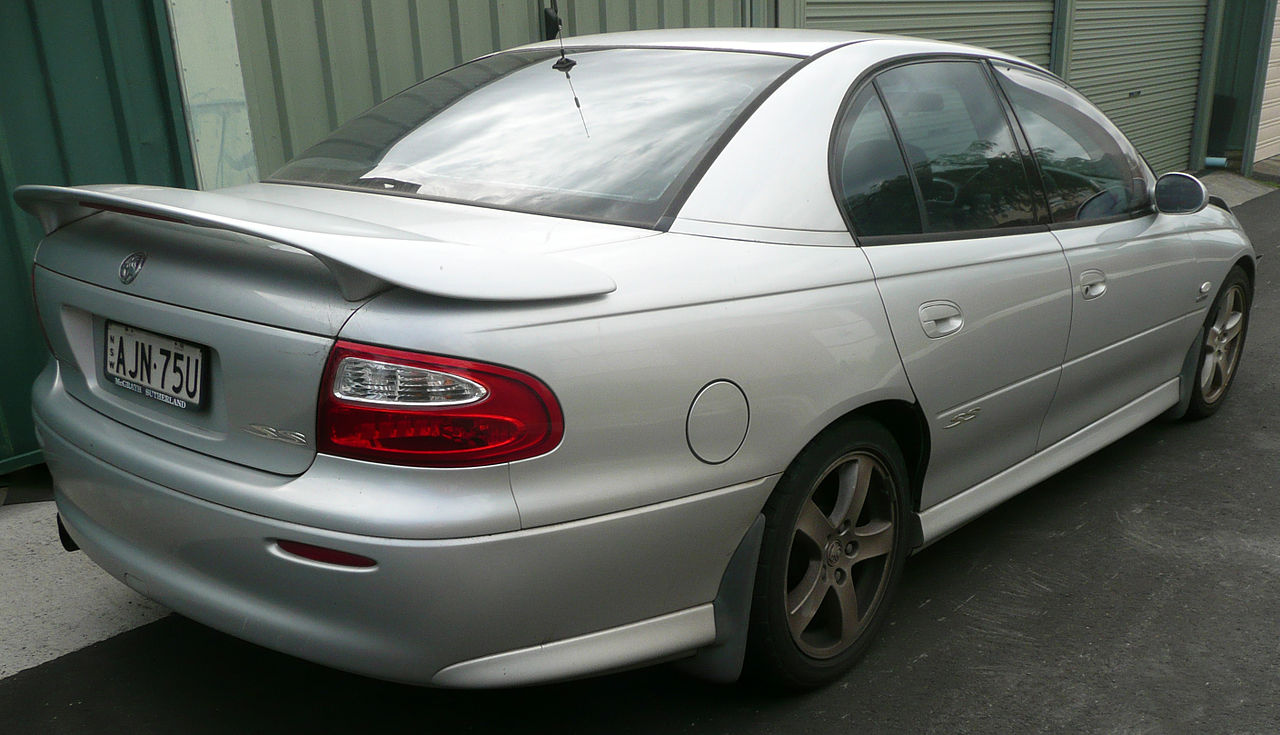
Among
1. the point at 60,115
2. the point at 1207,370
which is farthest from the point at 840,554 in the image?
the point at 60,115

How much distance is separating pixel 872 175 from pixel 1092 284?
1.07m

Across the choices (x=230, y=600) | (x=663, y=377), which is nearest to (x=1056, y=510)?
(x=663, y=377)

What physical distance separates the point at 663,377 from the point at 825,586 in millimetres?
870

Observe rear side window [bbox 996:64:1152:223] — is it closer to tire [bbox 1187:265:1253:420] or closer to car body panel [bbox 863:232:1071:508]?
car body panel [bbox 863:232:1071:508]

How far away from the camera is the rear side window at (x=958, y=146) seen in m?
2.98

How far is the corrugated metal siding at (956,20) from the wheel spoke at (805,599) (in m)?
5.89

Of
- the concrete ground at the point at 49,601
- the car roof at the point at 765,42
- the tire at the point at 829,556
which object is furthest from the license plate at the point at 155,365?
the car roof at the point at 765,42

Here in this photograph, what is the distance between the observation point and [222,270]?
6.99 feet

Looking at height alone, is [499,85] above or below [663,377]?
above

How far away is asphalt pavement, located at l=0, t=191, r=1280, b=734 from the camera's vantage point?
8.52 ft

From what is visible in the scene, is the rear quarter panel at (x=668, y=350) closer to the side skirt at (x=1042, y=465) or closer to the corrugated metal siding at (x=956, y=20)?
the side skirt at (x=1042, y=465)

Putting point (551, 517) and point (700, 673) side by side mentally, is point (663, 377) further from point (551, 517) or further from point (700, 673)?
point (700, 673)

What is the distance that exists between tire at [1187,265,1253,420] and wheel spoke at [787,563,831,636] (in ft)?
8.59

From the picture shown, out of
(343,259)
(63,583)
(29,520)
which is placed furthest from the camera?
(29,520)
